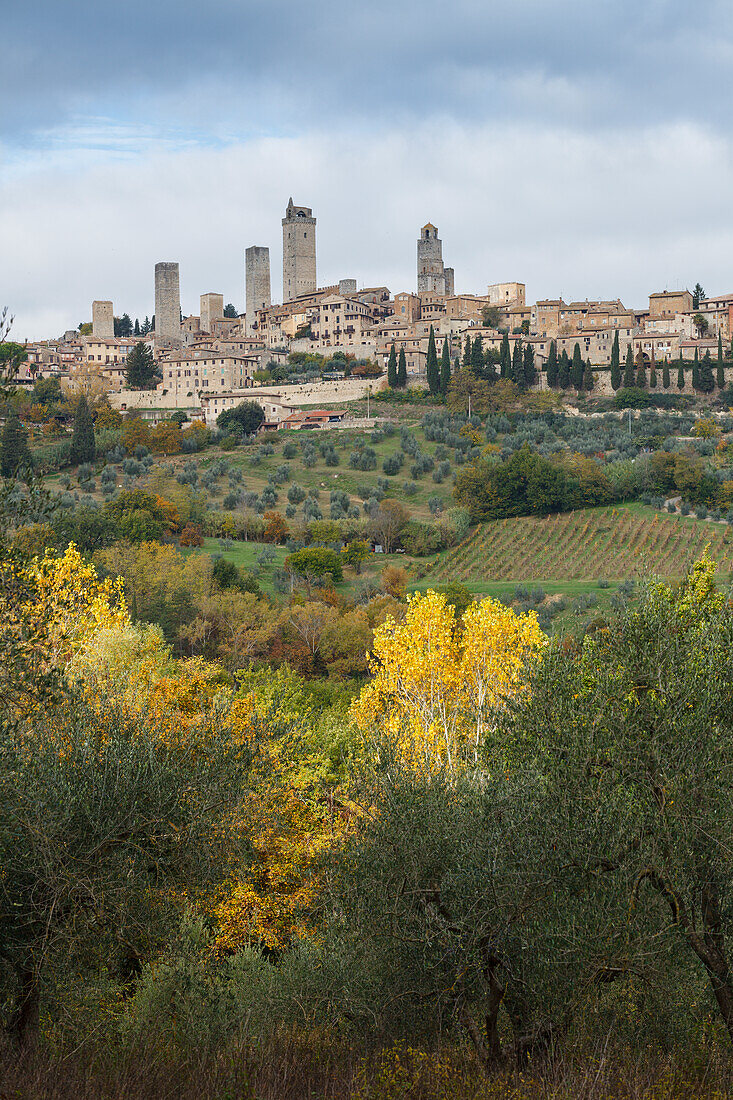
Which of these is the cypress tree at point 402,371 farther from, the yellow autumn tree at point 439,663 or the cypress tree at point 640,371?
the yellow autumn tree at point 439,663

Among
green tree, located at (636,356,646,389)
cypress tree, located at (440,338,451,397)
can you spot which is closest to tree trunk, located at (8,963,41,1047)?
cypress tree, located at (440,338,451,397)

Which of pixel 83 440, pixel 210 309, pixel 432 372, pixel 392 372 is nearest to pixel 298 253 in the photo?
pixel 210 309

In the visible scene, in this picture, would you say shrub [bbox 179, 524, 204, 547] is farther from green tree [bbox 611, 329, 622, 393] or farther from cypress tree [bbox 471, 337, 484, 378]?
green tree [bbox 611, 329, 622, 393]

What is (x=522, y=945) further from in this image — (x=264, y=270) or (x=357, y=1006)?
(x=264, y=270)

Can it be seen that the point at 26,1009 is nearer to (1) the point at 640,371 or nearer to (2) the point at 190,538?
(2) the point at 190,538

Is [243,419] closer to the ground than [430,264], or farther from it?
closer to the ground

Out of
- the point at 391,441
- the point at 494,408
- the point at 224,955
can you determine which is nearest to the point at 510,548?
the point at 391,441
